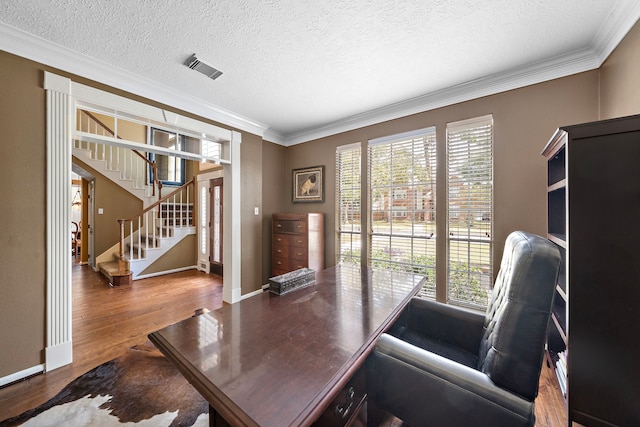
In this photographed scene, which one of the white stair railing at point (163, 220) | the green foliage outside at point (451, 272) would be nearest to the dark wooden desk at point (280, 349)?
the green foliage outside at point (451, 272)

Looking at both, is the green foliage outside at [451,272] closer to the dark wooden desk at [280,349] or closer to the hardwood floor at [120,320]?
the hardwood floor at [120,320]

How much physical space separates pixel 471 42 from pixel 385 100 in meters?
1.13

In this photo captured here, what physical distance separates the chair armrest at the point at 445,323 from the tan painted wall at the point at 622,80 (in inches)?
66.9

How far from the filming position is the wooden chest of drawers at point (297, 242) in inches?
142

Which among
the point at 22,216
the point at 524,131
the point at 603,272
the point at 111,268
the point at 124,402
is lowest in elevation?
the point at 124,402

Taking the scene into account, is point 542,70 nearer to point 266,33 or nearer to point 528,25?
point 528,25

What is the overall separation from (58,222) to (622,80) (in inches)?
181

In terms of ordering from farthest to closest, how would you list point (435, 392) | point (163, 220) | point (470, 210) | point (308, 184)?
point (163, 220)
point (308, 184)
point (470, 210)
point (435, 392)

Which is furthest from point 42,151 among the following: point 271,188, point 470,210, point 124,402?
point 470,210

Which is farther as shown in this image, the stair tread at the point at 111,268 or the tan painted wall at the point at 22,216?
the stair tread at the point at 111,268

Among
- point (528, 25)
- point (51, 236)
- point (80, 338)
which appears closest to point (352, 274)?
point (528, 25)

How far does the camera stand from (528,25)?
1.76m

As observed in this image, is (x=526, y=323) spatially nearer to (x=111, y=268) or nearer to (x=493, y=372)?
(x=493, y=372)

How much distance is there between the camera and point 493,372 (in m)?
0.91
